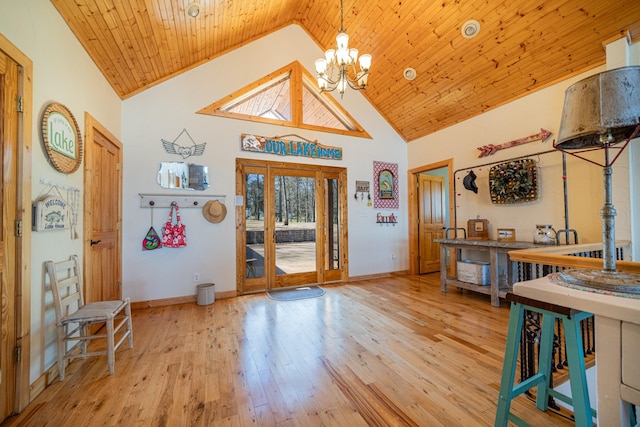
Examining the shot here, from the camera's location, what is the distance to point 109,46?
2.79m

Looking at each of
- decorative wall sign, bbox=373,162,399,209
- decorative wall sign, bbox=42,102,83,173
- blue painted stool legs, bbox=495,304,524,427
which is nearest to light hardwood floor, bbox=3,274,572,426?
blue painted stool legs, bbox=495,304,524,427

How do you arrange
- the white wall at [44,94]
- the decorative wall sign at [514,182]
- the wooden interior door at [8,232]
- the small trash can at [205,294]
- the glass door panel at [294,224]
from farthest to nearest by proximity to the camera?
1. the glass door panel at [294,224]
2. the small trash can at [205,294]
3. the decorative wall sign at [514,182]
4. the white wall at [44,94]
5. the wooden interior door at [8,232]

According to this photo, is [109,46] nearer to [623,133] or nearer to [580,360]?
[623,133]

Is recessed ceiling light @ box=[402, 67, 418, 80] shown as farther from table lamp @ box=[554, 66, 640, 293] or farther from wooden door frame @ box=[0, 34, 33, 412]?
wooden door frame @ box=[0, 34, 33, 412]

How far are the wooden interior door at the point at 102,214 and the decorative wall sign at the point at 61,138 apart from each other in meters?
0.23

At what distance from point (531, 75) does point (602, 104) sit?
3419mm

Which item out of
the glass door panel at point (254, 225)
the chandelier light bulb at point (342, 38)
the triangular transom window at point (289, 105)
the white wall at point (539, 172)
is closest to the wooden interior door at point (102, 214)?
the triangular transom window at point (289, 105)

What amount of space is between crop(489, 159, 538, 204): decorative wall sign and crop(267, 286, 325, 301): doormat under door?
3.09 m

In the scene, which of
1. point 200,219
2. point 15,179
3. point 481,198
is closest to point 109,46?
point 15,179

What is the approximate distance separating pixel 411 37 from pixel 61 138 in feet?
14.0

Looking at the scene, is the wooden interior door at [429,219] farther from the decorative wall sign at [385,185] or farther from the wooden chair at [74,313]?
the wooden chair at [74,313]

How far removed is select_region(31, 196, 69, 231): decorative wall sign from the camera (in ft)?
6.01

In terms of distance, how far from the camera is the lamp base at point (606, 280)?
85 cm

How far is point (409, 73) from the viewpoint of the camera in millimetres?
4293
